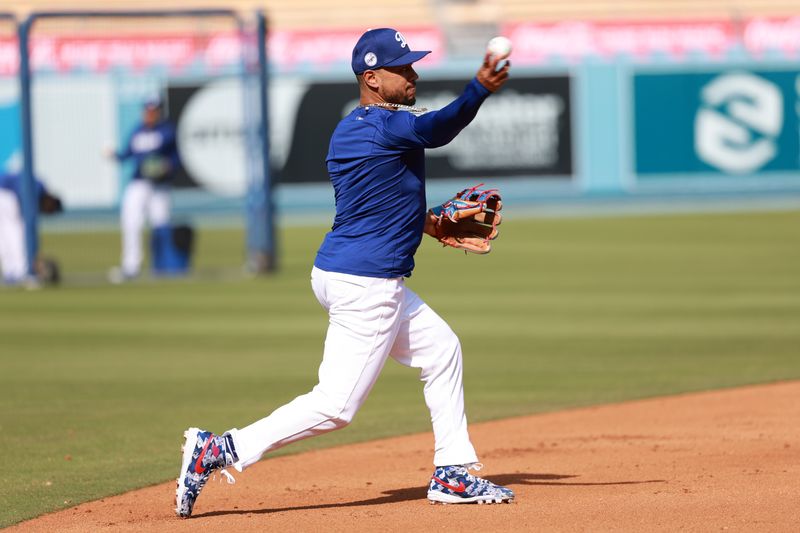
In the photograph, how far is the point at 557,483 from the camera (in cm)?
668

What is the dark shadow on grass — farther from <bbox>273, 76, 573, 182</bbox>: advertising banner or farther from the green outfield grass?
<bbox>273, 76, 573, 182</bbox>: advertising banner

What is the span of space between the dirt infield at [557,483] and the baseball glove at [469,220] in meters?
1.14

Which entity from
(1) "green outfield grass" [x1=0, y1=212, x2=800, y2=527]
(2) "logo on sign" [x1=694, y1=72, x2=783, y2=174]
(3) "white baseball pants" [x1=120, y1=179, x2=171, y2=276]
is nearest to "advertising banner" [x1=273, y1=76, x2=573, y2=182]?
(2) "logo on sign" [x1=694, y1=72, x2=783, y2=174]

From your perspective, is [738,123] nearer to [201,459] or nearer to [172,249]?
[172,249]

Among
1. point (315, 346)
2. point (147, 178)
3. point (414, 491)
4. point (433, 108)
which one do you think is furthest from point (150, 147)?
point (414, 491)

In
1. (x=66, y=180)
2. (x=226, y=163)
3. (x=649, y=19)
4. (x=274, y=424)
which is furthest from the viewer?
(x=649, y=19)

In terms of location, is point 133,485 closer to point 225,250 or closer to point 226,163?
point 225,250

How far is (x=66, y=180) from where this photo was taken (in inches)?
813

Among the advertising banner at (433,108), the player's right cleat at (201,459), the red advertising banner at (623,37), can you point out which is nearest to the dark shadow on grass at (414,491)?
the player's right cleat at (201,459)

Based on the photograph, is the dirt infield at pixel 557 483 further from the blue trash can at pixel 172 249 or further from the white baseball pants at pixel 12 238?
the white baseball pants at pixel 12 238

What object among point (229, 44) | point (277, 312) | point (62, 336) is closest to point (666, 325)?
point (277, 312)

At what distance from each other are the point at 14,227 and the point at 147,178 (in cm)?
169

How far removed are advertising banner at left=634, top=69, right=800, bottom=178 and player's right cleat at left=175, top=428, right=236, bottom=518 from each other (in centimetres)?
2378

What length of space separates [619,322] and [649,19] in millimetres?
Result: 20261
